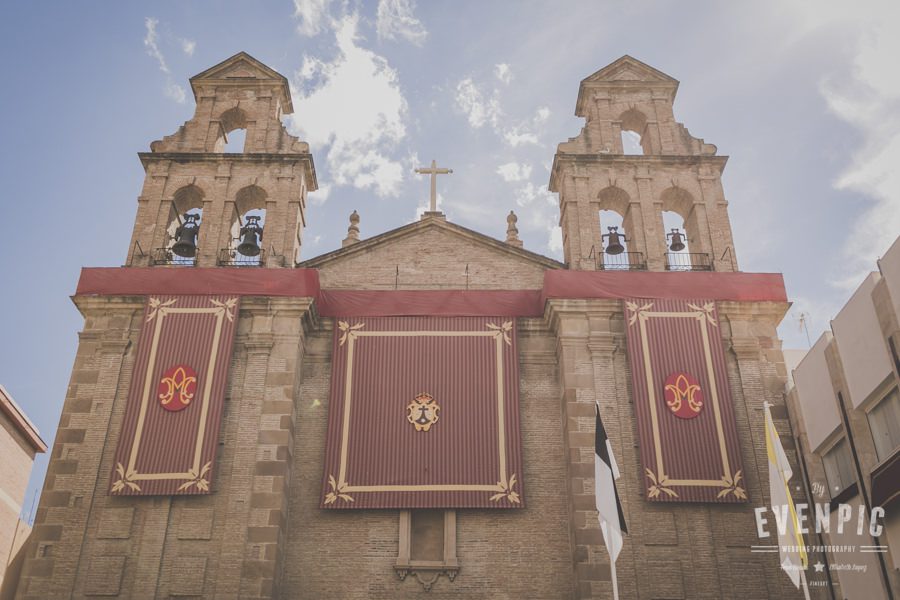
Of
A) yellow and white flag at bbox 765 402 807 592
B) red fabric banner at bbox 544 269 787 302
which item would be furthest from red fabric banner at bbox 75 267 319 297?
yellow and white flag at bbox 765 402 807 592

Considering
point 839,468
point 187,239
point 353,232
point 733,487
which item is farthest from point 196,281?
point 839,468

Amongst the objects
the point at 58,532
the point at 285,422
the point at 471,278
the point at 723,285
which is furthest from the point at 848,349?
the point at 58,532

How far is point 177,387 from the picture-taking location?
20.7 meters

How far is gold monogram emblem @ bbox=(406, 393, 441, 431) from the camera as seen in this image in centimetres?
2086

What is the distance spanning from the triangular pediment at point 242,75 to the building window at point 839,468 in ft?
59.8

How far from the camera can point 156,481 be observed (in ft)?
64.1

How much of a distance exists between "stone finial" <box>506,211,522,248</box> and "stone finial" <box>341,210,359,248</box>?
4408 millimetres

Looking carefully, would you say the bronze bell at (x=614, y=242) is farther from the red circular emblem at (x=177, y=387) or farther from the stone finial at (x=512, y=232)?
the red circular emblem at (x=177, y=387)

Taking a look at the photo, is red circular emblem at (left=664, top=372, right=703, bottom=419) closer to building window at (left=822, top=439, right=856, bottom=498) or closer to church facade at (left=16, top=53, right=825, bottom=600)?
church facade at (left=16, top=53, right=825, bottom=600)

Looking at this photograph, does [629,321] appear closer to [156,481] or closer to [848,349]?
[848,349]

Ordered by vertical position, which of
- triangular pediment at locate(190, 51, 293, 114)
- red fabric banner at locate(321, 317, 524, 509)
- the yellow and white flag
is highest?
triangular pediment at locate(190, 51, 293, 114)

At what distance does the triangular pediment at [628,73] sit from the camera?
88.2ft

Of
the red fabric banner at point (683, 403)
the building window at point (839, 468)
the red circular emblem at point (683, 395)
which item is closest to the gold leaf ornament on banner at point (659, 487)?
the red fabric banner at point (683, 403)

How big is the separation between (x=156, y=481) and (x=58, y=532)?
2.26 m
